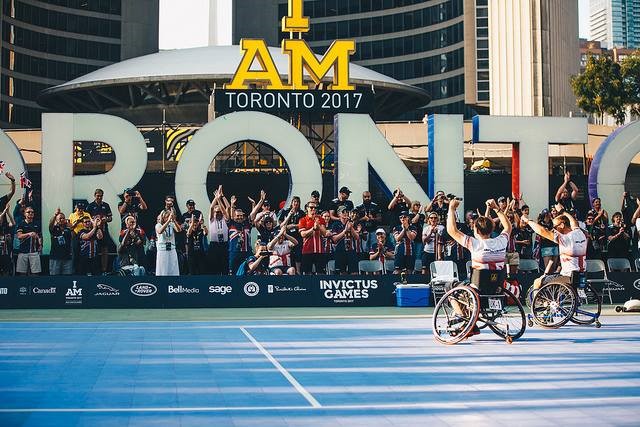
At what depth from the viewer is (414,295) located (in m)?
24.7

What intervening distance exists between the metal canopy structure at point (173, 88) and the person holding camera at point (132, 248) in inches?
1956

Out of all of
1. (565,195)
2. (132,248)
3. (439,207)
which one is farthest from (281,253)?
(565,195)

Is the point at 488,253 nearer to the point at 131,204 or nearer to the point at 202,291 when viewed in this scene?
the point at 202,291

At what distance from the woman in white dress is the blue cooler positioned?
5804 mm

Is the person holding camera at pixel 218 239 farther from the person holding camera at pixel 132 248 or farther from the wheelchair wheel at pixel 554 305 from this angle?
the wheelchair wheel at pixel 554 305

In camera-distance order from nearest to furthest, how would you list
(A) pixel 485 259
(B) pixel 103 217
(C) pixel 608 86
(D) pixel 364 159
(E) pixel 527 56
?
(A) pixel 485 259
(B) pixel 103 217
(D) pixel 364 159
(C) pixel 608 86
(E) pixel 527 56

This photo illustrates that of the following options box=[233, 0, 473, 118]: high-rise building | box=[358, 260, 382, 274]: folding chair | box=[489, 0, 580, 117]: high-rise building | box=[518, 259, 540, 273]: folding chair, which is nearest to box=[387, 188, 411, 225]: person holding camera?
box=[358, 260, 382, 274]: folding chair

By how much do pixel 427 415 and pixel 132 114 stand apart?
81.7 m

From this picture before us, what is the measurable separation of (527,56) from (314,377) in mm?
67037

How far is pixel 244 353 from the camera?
47.5 ft

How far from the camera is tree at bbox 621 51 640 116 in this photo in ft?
247

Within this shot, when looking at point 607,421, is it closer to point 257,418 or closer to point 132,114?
point 257,418

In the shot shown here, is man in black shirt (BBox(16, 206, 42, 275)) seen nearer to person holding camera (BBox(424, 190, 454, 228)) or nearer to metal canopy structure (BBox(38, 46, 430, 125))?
person holding camera (BBox(424, 190, 454, 228))

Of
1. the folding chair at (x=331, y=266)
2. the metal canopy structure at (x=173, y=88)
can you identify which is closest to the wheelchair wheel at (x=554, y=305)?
the folding chair at (x=331, y=266)
